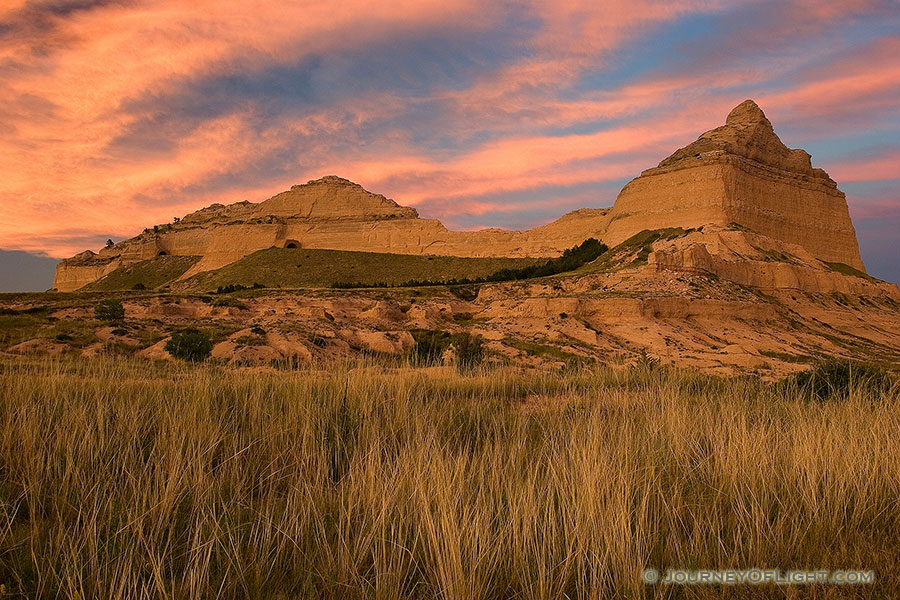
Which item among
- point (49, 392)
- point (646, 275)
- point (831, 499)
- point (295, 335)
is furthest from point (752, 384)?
point (646, 275)

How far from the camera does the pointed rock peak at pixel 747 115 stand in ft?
153

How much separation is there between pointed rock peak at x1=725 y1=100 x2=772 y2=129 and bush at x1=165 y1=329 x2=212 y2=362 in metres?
49.8

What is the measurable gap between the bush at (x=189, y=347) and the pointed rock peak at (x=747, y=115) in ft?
163

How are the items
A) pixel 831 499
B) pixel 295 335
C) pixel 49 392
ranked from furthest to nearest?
pixel 295 335 < pixel 49 392 < pixel 831 499

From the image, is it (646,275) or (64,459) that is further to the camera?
(646,275)

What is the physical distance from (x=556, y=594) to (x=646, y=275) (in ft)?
93.6

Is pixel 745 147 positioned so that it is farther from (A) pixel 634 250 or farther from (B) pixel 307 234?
(B) pixel 307 234

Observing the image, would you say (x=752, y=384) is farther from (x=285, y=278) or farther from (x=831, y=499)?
(x=285, y=278)

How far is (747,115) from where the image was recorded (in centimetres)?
4703

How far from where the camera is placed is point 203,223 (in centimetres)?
7888

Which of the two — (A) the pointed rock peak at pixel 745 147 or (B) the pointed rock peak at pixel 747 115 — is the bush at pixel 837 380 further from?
(B) the pointed rock peak at pixel 747 115

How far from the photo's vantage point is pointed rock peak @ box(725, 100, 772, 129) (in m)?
46.5

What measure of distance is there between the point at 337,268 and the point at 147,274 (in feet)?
107

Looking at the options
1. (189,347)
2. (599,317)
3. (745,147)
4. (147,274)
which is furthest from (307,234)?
(189,347)
